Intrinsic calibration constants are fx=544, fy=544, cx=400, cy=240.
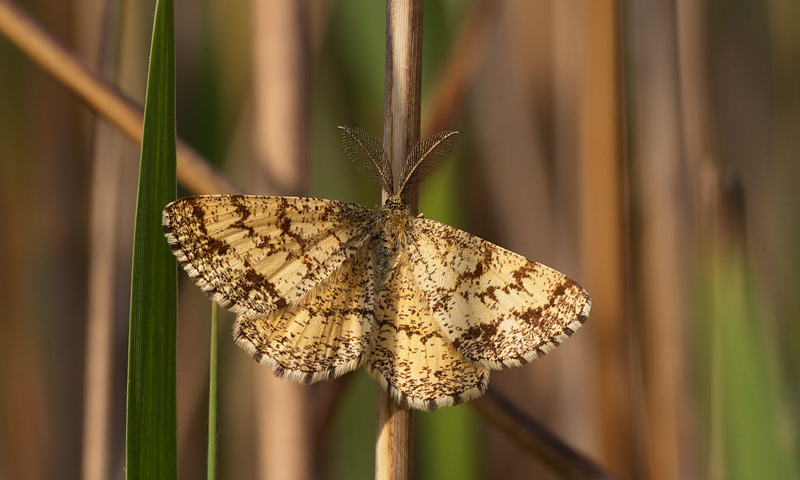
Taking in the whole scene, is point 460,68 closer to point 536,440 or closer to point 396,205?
point 396,205

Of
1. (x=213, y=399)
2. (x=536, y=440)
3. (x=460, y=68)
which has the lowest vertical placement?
(x=536, y=440)

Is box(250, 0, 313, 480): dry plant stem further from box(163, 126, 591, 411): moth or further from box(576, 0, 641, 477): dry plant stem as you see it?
box(576, 0, 641, 477): dry plant stem

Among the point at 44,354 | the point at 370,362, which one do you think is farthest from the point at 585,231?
the point at 44,354

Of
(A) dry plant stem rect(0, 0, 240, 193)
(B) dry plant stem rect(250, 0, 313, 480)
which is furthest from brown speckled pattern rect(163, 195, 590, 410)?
(B) dry plant stem rect(250, 0, 313, 480)

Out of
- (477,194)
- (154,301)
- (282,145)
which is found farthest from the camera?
(477,194)

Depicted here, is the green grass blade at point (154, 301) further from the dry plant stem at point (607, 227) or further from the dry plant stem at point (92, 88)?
the dry plant stem at point (607, 227)

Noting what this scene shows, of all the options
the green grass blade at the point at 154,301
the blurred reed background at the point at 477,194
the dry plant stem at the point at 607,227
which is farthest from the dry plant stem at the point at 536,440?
the green grass blade at the point at 154,301

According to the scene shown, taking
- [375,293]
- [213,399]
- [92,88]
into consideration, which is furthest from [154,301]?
[92,88]
